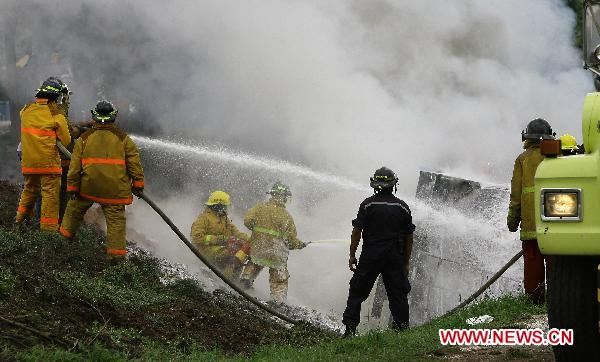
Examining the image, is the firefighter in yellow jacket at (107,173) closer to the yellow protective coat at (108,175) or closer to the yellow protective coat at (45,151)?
the yellow protective coat at (108,175)

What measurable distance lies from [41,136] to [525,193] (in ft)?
15.8

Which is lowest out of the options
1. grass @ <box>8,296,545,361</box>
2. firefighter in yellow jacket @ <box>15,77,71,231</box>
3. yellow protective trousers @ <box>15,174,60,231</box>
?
grass @ <box>8,296,545,361</box>

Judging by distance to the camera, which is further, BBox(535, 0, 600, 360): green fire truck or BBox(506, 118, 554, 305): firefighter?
BBox(506, 118, 554, 305): firefighter

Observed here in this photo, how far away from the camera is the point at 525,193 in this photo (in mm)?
9164

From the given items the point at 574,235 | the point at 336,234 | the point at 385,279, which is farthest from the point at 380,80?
the point at 574,235

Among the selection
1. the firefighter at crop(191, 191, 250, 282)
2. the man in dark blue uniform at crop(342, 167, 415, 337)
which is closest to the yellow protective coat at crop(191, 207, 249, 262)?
the firefighter at crop(191, 191, 250, 282)

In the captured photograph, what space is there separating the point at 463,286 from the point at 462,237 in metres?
0.52

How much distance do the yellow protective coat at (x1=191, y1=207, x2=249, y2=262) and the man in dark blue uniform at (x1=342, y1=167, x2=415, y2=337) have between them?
3.75 meters

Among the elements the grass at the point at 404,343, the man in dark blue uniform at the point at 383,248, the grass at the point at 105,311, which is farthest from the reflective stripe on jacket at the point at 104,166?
the grass at the point at 404,343

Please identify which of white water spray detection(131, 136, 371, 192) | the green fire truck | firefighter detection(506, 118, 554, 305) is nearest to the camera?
the green fire truck

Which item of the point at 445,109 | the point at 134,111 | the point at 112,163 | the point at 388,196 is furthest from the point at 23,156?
the point at 445,109

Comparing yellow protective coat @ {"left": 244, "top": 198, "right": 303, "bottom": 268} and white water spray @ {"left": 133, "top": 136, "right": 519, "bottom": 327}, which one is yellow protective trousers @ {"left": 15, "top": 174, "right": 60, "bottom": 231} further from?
white water spray @ {"left": 133, "top": 136, "right": 519, "bottom": 327}

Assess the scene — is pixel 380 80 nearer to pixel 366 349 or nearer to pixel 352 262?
pixel 352 262

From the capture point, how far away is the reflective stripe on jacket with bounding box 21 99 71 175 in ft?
35.4
